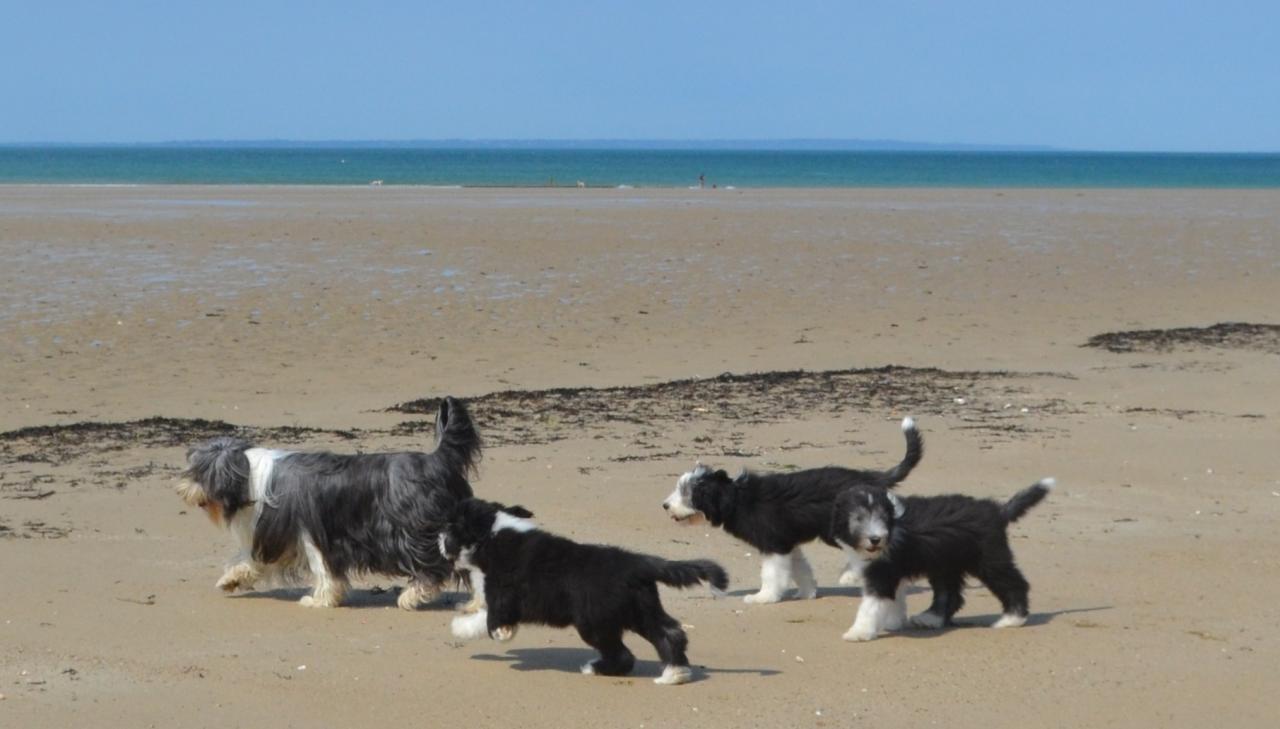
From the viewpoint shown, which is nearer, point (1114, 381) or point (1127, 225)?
point (1114, 381)

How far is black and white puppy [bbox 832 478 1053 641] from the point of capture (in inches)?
291

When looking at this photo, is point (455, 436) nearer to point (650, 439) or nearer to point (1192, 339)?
point (650, 439)

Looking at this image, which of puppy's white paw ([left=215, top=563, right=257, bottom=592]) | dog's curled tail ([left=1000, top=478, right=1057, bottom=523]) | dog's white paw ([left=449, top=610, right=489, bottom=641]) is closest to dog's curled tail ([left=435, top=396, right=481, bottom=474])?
dog's white paw ([left=449, top=610, right=489, bottom=641])

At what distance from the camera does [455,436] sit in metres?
8.03

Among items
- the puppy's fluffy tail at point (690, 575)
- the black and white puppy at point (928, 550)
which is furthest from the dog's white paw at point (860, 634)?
the puppy's fluffy tail at point (690, 575)

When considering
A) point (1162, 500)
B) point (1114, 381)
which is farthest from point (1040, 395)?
point (1162, 500)

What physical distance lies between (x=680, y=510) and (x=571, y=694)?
1.96 metres

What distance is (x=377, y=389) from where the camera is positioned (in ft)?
48.7

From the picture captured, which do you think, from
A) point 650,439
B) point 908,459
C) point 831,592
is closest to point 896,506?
point 908,459

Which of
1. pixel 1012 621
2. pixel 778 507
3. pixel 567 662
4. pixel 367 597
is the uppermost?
pixel 778 507

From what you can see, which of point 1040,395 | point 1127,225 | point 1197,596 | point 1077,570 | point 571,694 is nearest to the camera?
point 571,694

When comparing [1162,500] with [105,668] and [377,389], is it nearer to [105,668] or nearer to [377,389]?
[105,668]

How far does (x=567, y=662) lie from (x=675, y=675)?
2.41 feet

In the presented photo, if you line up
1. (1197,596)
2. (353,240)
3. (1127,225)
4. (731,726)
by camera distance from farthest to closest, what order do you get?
1. (1127,225)
2. (353,240)
3. (1197,596)
4. (731,726)
